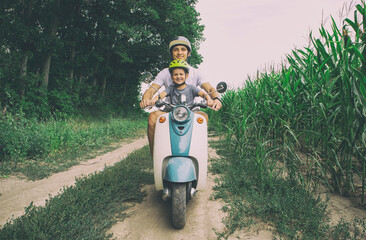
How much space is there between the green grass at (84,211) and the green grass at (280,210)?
1143mm

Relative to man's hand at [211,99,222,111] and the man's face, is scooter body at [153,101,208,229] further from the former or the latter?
the man's face

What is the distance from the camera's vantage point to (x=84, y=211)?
2.27 metres

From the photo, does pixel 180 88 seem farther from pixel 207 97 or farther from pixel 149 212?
pixel 149 212

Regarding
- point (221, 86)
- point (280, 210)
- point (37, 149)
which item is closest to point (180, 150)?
point (221, 86)

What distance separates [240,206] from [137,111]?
55.9 feet

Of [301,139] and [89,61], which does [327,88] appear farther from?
[89,61]

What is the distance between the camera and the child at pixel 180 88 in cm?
273

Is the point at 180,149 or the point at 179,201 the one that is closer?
the point at 179,201

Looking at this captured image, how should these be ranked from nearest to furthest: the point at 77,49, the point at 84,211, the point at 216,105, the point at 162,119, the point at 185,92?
the point at 84,211 → the point at 162,119 → the point at 216,105 → the point at 185,92 → the point at 77,49

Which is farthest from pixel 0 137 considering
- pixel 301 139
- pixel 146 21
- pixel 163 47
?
→ pixel 163 47

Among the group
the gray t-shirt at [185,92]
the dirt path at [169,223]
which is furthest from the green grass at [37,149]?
the gray t-shirt at [185,92]

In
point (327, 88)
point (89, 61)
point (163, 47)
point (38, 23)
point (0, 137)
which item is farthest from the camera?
point (163, 47)

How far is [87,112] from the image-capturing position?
1212 centimetres

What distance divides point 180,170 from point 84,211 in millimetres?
1104
